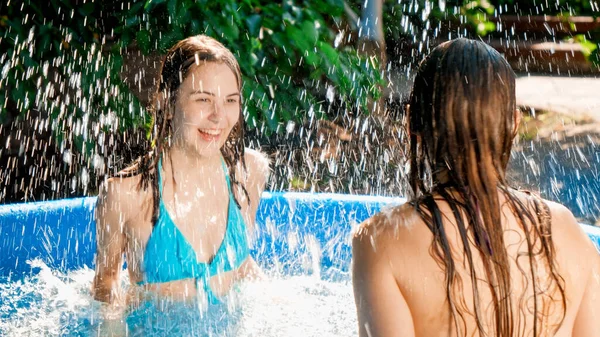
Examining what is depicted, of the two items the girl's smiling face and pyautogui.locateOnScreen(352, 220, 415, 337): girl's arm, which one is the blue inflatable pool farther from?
pyautogui.locateOnScreen(352, 220, 415, 337): girl's arm

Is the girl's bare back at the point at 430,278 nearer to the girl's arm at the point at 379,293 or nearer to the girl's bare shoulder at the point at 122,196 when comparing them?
the girl's arm at the point at 379,293

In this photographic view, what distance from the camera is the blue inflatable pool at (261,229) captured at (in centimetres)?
389

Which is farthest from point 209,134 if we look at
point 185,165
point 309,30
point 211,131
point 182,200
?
point 309,30

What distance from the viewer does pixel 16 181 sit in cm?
541

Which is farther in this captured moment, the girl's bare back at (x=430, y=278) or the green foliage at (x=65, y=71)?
the green foliage at (x=65, y=71)

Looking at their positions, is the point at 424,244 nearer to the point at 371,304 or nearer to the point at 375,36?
the point at 371,304

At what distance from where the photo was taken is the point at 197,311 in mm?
3086

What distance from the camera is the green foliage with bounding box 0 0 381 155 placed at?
15.6 ft

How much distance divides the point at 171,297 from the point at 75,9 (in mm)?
2631

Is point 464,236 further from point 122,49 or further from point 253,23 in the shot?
point 122,49

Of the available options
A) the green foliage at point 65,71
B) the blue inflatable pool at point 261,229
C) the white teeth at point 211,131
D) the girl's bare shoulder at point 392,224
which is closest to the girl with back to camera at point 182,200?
the white teeth at point 211,131

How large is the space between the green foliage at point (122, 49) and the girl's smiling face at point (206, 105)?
5.80 feet

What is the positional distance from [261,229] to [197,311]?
1204mm

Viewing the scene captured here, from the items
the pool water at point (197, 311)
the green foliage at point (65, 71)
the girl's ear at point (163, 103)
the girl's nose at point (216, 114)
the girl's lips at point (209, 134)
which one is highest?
the green foliage at point (65, 71)
